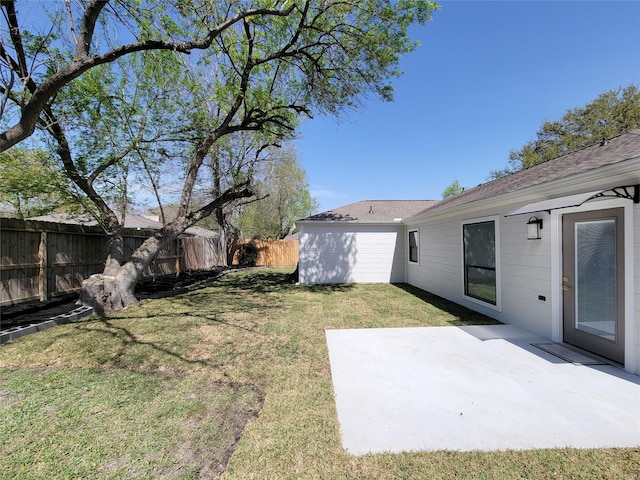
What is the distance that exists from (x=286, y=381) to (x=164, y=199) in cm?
1036

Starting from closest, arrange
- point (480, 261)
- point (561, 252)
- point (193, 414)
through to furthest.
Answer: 1. point (193, 414)
2. point (561, 252)
3. point (480, 261)

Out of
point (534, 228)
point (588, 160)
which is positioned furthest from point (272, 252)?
point (588, 160)

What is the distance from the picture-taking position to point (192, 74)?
8008mm

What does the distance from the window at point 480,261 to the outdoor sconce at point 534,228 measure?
1.09 m

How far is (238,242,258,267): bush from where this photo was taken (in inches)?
731

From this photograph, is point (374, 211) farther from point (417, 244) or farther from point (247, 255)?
point (247, 255)

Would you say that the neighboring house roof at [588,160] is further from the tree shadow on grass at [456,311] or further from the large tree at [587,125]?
the large tree at [587,125]

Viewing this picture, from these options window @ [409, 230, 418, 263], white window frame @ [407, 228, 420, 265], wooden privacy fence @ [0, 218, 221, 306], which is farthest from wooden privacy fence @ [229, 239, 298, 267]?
window @ [409, 230, 418, 263]

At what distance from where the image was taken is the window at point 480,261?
5952mm

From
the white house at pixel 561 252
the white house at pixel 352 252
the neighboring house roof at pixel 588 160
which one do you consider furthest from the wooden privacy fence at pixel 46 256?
the neighboring house roof at pixel 588 160

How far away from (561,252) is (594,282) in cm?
62

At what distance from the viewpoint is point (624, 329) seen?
3330 mm

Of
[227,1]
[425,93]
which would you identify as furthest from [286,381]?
[425,93]

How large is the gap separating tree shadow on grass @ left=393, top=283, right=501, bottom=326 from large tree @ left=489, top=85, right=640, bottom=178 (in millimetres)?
15393
